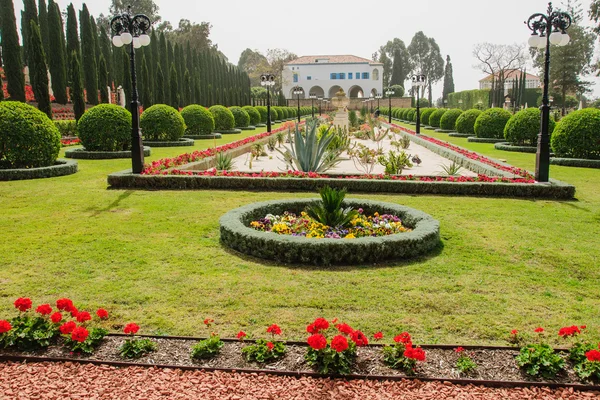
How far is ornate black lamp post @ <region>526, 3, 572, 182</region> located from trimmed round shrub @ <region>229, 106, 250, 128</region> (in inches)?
775

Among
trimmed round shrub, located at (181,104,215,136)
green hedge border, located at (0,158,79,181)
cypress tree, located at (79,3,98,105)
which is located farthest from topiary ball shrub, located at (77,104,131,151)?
cypress tree, located at (79,3,98,105)

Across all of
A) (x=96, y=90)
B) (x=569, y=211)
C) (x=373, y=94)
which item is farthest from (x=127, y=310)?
(x=373, y=94)

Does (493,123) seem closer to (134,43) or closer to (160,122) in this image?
(160,122)

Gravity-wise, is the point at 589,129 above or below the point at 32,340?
above

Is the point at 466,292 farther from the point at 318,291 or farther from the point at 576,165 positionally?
the point at 576,165

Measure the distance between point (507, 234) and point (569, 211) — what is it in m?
1.94

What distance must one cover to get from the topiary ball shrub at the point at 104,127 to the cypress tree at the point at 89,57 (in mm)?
14697

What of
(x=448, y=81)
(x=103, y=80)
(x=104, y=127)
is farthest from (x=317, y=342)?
(x=448, y=81)

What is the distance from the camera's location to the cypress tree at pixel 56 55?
2556 centimetres

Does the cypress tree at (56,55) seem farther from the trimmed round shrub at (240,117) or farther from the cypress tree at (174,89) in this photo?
the trimmed round shrub at (240,117)

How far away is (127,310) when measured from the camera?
145 inches

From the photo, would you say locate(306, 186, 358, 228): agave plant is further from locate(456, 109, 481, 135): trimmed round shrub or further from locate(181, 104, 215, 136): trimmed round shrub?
locate(456, 109, 481, 135): trimmed round shrub

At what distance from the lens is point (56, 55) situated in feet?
84.1

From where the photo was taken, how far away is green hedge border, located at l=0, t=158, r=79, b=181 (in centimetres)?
941
